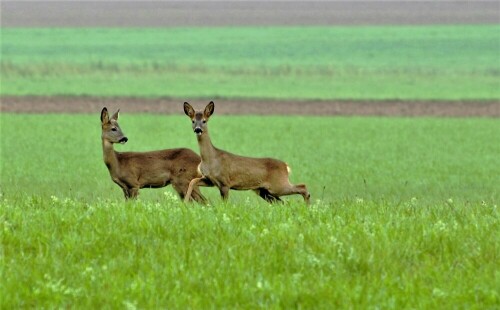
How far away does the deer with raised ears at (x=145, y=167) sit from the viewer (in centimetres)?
1775

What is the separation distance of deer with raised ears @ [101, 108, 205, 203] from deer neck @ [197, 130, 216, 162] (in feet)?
2.57

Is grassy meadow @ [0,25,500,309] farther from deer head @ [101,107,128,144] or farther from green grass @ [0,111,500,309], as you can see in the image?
deer head @ [101,107,128,144]

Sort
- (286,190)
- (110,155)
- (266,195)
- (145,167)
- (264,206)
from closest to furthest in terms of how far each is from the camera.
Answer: (264,206), (286,190), (266,195), (145,167), (110,155)

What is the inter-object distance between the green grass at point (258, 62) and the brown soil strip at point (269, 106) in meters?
2.67

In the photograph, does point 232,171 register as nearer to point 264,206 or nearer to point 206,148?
point 206,148

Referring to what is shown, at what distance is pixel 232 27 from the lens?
322 ft

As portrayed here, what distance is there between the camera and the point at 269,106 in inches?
1825

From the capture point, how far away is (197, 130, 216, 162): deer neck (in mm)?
16859

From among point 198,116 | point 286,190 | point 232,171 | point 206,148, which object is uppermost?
point 198,116

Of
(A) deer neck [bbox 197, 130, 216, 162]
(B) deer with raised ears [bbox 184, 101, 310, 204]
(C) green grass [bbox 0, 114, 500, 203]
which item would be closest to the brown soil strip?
(C) green grass [bbox 0, 114, 500, 203]

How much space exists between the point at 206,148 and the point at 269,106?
29.5 metres

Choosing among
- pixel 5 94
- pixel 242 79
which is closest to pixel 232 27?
pixel 242 79

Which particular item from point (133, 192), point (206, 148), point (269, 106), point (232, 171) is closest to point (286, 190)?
point (232, 171)

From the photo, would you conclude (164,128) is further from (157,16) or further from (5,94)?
(157,16)
